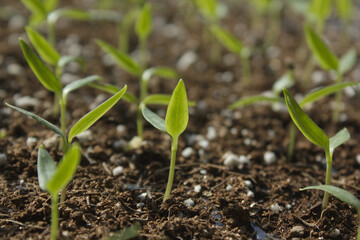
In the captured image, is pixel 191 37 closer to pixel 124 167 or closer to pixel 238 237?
pixel 124 167

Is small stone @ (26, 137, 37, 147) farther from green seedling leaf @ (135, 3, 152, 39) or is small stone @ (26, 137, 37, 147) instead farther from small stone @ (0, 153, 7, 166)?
green seedling leaf @ (135, 3, 152, 39)

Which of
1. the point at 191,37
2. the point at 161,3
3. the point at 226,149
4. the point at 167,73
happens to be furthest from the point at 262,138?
the point at 161,3

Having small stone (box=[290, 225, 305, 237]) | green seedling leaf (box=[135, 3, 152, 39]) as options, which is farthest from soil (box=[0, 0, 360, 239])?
green seedling leaf (box=[135, 3, 152, 39])

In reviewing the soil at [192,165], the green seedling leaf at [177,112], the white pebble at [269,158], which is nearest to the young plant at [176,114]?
the green seedling leaf at [177,112]

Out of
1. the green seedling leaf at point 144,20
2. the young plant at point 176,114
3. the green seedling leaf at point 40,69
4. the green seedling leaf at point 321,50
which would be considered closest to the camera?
the young plant at point 176,114

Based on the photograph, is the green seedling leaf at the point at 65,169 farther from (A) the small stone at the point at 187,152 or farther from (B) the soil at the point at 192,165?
(A) the small stone at the point at 187,152

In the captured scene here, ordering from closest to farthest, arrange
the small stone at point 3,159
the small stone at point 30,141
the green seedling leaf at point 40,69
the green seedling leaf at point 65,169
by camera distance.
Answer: the green seedling leaf at point 65,169
the green seedling leaf at point 40,69
the small stone at point 3,159
the small stone at point 30,141

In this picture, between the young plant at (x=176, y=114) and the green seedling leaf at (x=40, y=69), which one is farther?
the green seedling leaf at (x=40, y=69)

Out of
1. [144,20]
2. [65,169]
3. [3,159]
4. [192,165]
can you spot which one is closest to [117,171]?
[192,165]
